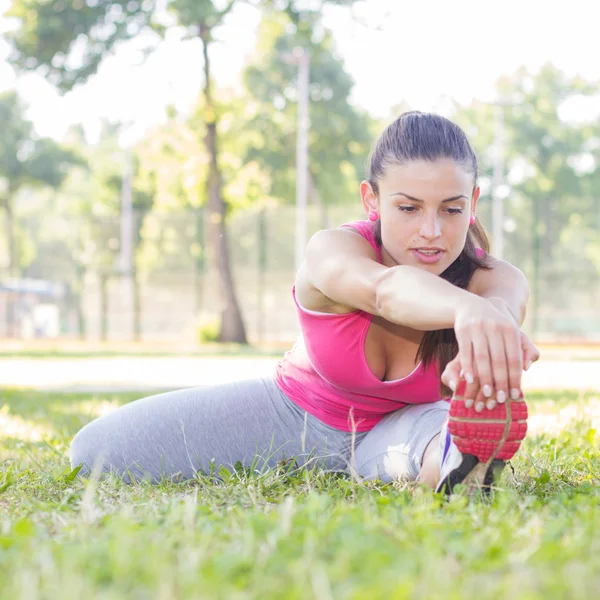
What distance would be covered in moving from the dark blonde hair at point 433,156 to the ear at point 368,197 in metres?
0.03

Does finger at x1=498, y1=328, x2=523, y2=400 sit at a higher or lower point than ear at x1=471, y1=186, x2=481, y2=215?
lower

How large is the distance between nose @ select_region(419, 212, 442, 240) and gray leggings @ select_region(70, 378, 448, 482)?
2.38 ft

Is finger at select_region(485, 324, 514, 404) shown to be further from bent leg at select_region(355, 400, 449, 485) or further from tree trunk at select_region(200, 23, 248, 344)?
tree trunk at select_region(200, 23, 248, 344)

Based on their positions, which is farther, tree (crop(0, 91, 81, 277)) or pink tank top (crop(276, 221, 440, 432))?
tree (crop(0, 91, 81, 277))

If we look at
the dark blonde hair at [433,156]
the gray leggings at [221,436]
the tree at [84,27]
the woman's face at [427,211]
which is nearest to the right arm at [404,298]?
the woman's face at [427,211]

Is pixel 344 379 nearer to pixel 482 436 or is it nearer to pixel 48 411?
pixel 482 436

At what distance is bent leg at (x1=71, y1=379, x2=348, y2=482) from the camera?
10.5 feet

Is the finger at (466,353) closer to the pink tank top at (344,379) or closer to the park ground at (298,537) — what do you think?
the park ground at (298,537)

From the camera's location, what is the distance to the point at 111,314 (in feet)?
82.6

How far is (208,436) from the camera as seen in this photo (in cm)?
328

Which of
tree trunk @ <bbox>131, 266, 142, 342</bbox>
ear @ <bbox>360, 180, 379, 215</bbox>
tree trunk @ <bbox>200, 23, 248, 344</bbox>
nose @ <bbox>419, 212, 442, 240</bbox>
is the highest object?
ear @ <bbox>360, 180, 379, 215</bbox>

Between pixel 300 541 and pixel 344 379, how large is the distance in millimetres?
1213

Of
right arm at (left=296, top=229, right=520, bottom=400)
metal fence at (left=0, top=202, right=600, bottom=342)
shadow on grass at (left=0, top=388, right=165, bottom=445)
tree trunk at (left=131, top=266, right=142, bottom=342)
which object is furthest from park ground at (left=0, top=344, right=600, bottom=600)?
tree trunk at (left=131, top=266, right=142, bottom=342)

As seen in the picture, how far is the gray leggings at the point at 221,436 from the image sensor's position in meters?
3.12
